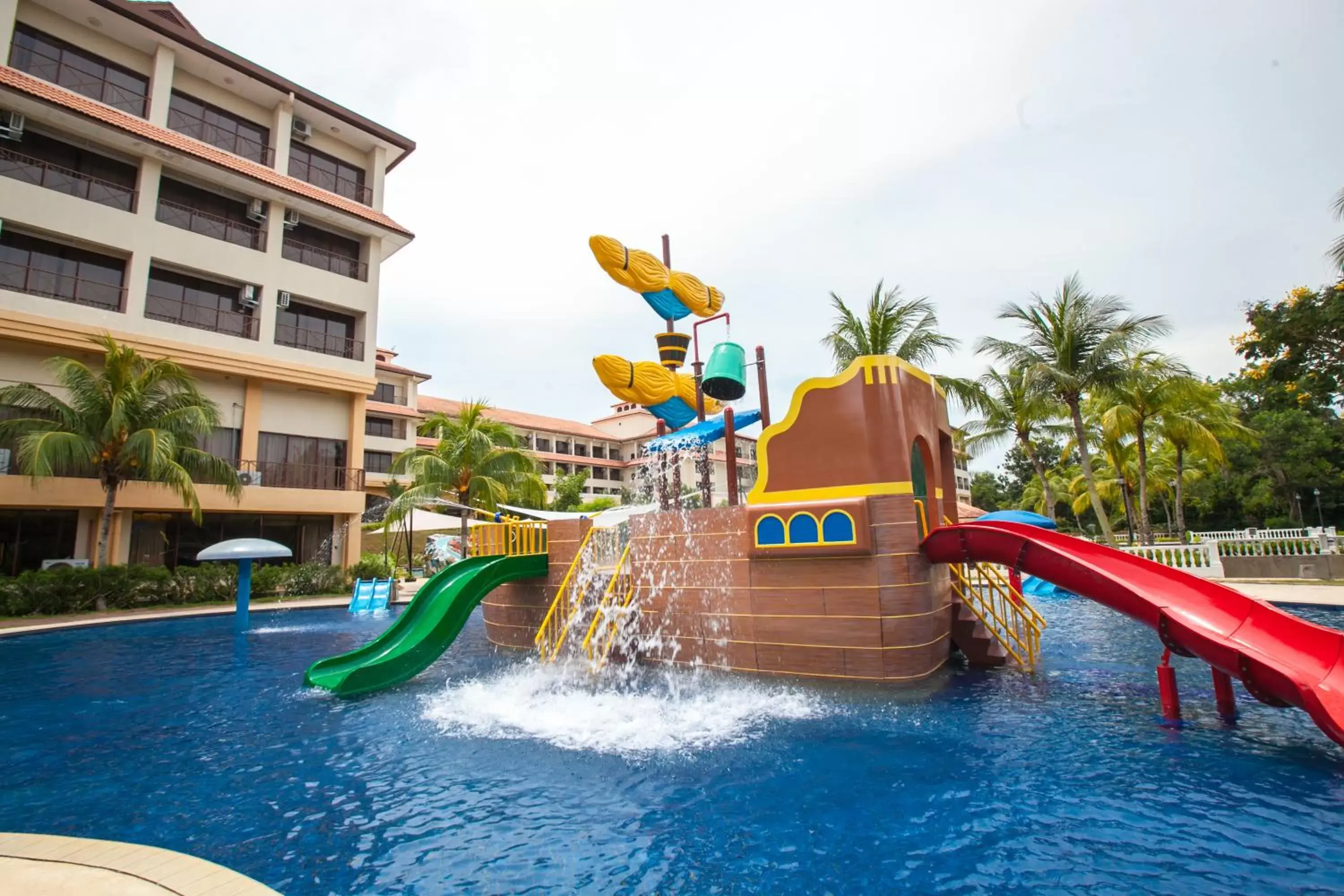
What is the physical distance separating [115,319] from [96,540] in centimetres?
675

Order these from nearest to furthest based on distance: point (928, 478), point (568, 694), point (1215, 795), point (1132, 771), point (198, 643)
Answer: point (1215, 795) → point (1132, 771) → point (568, 694) → point (928, 478) → point (198, 643)

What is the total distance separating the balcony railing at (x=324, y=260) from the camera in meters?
24.4

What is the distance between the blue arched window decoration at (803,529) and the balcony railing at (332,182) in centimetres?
2564

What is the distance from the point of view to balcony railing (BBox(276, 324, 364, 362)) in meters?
24.1

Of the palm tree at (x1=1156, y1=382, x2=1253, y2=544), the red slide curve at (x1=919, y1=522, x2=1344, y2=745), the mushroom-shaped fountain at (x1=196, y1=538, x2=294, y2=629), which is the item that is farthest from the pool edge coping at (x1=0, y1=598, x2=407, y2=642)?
the palm tree at (x1=1156, y1=382, x2=1253, y2=544)

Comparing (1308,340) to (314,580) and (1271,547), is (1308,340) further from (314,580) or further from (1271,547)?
(314,580)

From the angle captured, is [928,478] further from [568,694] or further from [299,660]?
[299,660]

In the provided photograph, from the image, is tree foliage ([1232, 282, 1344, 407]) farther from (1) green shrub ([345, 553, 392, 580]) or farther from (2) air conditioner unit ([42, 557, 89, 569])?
(2) air conditioner unit ([42, 557, 89, 569])

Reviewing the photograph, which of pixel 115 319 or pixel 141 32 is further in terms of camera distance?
pixel 141 32

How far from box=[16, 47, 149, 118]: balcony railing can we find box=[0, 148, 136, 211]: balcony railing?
9.70 ft

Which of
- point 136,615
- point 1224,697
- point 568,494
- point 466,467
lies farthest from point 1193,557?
point 568,494

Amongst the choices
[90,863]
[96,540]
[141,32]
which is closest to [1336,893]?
[90,863]

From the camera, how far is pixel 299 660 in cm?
1156

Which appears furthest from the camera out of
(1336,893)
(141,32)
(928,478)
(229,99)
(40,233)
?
(229,99)
